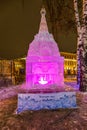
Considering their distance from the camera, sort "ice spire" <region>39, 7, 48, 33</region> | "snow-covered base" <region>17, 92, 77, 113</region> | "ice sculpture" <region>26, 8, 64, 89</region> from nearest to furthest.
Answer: "snow-covered base" <region>17, 92, 77, 113</region>, "ice sculpture" <region>26, 8, 64, 89</region>, "ice spire" <region>39, 7, 48, 33</region>

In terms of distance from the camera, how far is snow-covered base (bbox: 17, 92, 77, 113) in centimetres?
844

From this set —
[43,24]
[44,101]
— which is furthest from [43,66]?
[44,101]

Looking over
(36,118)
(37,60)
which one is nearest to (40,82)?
(37,60)

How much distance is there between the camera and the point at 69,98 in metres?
8.76

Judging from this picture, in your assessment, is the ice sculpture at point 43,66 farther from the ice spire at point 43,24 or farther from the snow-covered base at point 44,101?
the snow-covered base at point 44,101

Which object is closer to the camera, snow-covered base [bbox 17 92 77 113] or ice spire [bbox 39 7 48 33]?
→ snow-covered base [bbox 17 92 77 113]

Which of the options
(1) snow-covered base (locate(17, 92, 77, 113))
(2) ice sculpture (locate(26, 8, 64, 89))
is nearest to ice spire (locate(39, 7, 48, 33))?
(2) ice sculpture (locate(26, 8, 64, 89))

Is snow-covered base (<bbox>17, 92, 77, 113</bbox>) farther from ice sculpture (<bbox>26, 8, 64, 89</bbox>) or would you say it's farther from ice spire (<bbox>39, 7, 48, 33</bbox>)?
ice spire (<bbox>39, 7, 48, 33</bbox>)

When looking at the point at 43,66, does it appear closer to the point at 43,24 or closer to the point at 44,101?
the point at 43,24

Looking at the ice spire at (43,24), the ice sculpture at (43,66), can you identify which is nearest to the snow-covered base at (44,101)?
the ice sculpture at (43,66)

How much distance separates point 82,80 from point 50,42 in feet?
11.1

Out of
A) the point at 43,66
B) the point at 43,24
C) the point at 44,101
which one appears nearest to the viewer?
the point at 44,101

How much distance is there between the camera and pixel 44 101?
337 inches

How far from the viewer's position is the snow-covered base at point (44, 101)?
8438mm
